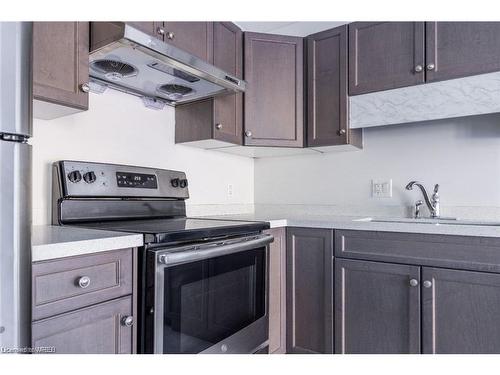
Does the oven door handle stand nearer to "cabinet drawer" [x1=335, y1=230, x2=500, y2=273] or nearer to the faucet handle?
"cabinet drawer" [x1=335, y1=230, x2=500, y2=273]

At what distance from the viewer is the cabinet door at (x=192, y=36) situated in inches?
61.4

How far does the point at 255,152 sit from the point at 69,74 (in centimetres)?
134

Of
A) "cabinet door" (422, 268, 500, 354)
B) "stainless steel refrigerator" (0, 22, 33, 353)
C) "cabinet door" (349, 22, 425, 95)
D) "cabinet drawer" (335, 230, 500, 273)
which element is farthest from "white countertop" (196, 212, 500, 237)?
"stainless steel refrigerator" (0, 22, 33, 353)

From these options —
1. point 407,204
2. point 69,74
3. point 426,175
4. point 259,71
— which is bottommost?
point 407,204

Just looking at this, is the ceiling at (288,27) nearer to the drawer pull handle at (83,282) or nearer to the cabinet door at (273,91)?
the cabinet door at (273,91)

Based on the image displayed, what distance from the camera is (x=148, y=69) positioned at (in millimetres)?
1546

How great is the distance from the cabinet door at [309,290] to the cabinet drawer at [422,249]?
10cm

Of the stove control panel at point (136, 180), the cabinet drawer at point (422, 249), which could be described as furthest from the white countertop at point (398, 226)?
the stove control panel at point (136, 180)

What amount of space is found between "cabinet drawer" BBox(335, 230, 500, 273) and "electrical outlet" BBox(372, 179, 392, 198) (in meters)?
0.59

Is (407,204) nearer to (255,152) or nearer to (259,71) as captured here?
(255,152)

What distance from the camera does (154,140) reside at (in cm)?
197

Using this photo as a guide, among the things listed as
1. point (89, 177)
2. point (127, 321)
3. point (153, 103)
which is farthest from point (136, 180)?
point (127, 321)

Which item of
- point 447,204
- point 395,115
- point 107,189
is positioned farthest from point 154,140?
point 447,204

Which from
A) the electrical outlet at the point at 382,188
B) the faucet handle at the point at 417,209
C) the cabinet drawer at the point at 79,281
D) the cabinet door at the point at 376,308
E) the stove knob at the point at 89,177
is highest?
the stove knob at the point at 89,177
